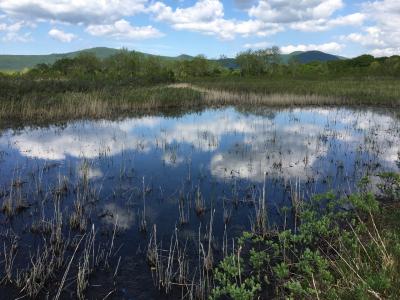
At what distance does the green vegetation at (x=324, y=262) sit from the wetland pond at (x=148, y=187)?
0.75 meters

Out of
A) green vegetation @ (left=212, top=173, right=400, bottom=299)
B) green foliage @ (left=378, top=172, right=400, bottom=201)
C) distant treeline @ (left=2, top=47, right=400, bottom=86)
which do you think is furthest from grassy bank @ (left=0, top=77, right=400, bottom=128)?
distant treeline @ (left=2, top=47, right=400, bottom=86)

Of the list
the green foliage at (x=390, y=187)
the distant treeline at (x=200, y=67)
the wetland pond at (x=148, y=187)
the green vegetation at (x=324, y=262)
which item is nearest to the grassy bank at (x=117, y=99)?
the wetland pond at (x=148, y=187)

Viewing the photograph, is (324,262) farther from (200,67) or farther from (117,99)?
(200,67)

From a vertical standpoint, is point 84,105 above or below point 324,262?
above

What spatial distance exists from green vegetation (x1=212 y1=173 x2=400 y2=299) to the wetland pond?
75 cm

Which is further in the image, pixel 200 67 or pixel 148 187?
pixel 200 67

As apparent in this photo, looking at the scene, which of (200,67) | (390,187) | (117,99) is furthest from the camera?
(200,67)

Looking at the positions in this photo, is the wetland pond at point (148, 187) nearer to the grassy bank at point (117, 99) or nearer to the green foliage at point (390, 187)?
the green foliage at point (390, 187)

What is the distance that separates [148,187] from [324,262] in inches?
299

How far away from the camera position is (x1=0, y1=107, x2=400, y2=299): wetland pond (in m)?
8.00

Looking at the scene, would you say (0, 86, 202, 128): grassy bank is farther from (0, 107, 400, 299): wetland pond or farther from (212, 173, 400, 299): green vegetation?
(212, 173, 400, 299): green vegetation

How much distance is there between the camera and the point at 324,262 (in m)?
6.95

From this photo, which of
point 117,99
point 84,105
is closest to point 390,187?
point 84,105

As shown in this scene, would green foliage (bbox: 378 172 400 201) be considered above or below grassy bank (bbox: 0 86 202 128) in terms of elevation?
below
